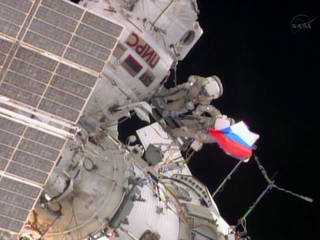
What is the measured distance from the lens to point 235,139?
10734 millimetres

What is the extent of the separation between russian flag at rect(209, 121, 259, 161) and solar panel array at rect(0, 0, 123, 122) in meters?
3.67

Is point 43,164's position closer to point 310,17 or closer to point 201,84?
point 201,84

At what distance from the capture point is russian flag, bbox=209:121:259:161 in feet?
34.2

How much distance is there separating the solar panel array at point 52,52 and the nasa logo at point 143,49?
1.72m

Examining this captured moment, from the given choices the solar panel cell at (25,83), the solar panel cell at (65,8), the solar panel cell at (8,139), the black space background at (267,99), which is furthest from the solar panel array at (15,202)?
the black space background at (267,99)

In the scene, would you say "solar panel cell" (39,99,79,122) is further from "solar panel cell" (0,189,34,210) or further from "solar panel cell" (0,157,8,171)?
"solar panel cell" (0,189,34,210)

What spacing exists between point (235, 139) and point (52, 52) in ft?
15.5

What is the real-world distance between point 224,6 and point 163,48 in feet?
19.1

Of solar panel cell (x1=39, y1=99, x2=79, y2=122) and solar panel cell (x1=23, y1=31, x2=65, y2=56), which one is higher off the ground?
solar panel cell (x1=23, y1=31, x2=65, y2=56)

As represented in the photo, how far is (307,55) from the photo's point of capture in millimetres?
15172

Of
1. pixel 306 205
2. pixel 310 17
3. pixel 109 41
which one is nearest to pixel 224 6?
pixel 310 17

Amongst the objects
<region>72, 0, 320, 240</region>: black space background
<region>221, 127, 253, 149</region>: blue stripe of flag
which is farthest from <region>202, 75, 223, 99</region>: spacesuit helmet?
<region>72, 0, 320, 240</region>: black space background

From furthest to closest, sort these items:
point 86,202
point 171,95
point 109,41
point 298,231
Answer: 1. point 298,231
2. point 171,95
3. point 86,202
4. point 109,41

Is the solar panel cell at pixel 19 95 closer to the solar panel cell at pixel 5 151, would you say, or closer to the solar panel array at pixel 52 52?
the solar panel array at pixel 52 52
